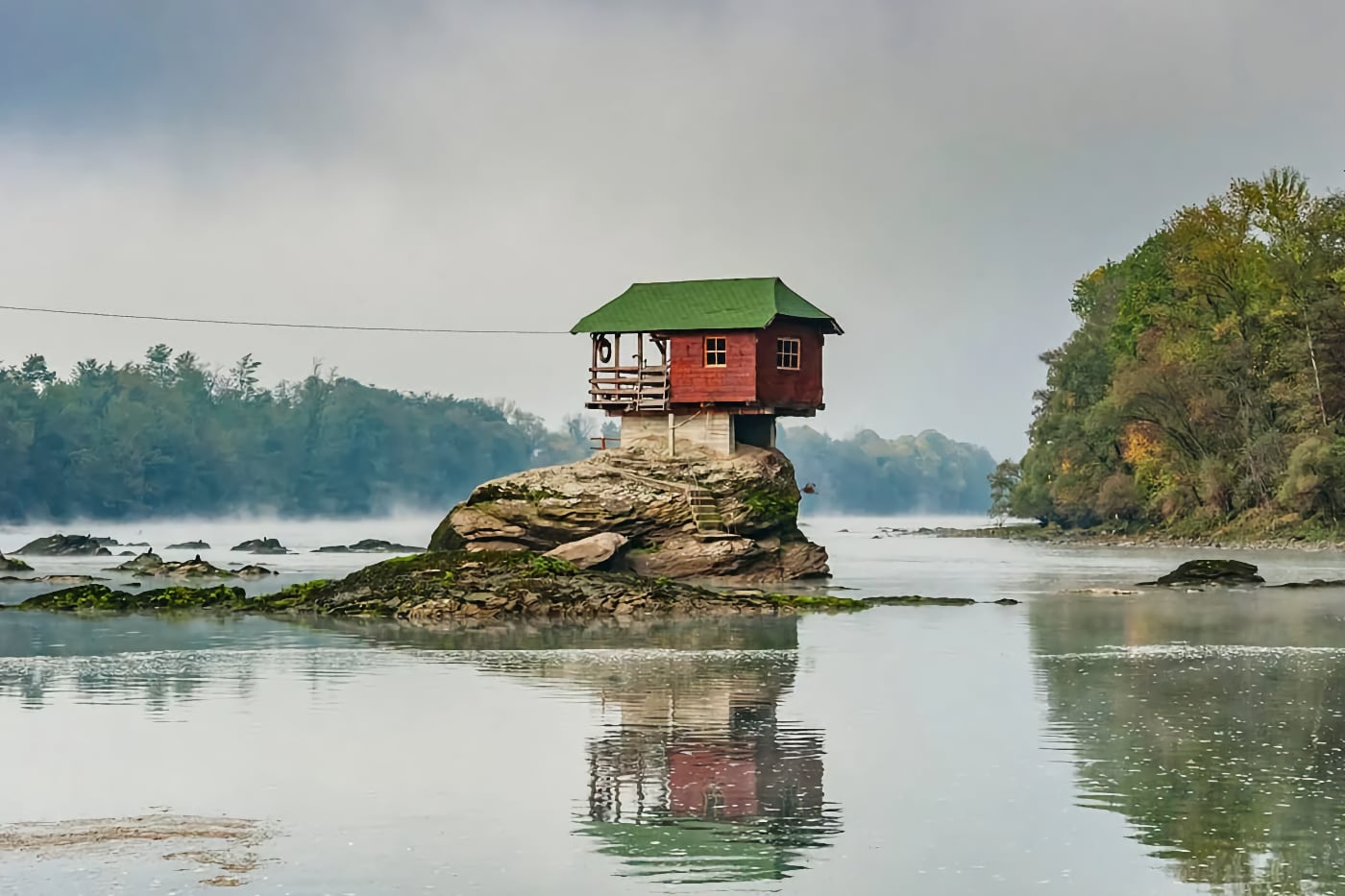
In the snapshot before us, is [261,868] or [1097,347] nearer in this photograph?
[261,868]

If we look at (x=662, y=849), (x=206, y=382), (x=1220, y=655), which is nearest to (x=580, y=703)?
(x=662, y=849)

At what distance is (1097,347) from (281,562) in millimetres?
52450

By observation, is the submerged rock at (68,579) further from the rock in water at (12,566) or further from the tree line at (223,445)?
the tree line at (223,445)

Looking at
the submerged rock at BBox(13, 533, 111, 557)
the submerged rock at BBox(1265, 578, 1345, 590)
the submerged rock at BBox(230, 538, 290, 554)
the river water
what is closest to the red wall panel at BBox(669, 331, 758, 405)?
the submerged rock at BBox(1265, 578, 1345, 590)

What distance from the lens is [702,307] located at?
55.2 metres

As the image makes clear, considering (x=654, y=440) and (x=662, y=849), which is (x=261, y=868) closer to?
(x=662, y=849)

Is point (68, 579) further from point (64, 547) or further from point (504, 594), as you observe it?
point (64, 547)

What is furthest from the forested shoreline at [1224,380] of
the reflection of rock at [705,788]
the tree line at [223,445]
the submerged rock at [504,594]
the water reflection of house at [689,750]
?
the tree line at [223,445]

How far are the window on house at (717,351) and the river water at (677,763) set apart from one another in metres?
22.3

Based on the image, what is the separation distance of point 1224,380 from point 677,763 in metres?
69.8

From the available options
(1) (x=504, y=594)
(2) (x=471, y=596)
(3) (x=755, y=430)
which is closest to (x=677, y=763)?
(1) (x=504, y=594)

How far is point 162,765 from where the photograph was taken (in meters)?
17.0

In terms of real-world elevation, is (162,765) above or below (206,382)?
below

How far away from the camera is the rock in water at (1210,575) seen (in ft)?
159
